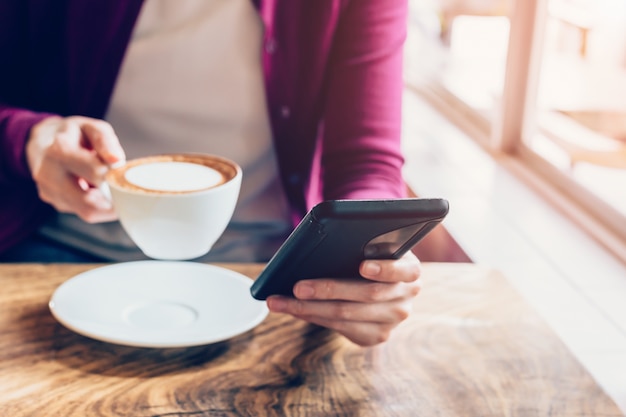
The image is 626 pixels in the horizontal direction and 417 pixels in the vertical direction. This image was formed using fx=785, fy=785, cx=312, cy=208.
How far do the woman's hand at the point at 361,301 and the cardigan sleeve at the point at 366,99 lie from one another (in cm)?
31

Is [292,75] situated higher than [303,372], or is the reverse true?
[292,75]

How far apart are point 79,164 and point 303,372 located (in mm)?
333

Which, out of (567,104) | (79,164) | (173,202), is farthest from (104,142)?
(567,104)

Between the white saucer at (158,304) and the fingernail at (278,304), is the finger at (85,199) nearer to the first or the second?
the white saucer at (158,304)

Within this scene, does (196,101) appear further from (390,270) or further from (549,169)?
(549,169)

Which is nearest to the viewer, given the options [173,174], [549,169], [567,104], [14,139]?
[173,174]

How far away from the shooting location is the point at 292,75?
46.3 inches

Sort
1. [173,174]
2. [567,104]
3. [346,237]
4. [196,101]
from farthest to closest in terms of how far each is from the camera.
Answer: [567,104] < [196,101] < [173,174] < [346,237]

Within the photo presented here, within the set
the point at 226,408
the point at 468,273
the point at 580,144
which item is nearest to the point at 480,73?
the point at 580,144

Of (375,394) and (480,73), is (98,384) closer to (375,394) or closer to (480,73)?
(375,394)

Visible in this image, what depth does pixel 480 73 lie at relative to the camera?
2.62 meters

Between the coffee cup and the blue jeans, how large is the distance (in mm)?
417

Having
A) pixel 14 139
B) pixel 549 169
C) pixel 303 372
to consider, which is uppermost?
pixel 14 139

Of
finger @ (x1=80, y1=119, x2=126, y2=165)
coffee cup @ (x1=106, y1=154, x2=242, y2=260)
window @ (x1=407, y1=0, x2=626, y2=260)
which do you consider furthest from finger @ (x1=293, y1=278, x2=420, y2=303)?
window @ (x1=407, y1=0, x2=626, y2=260)
